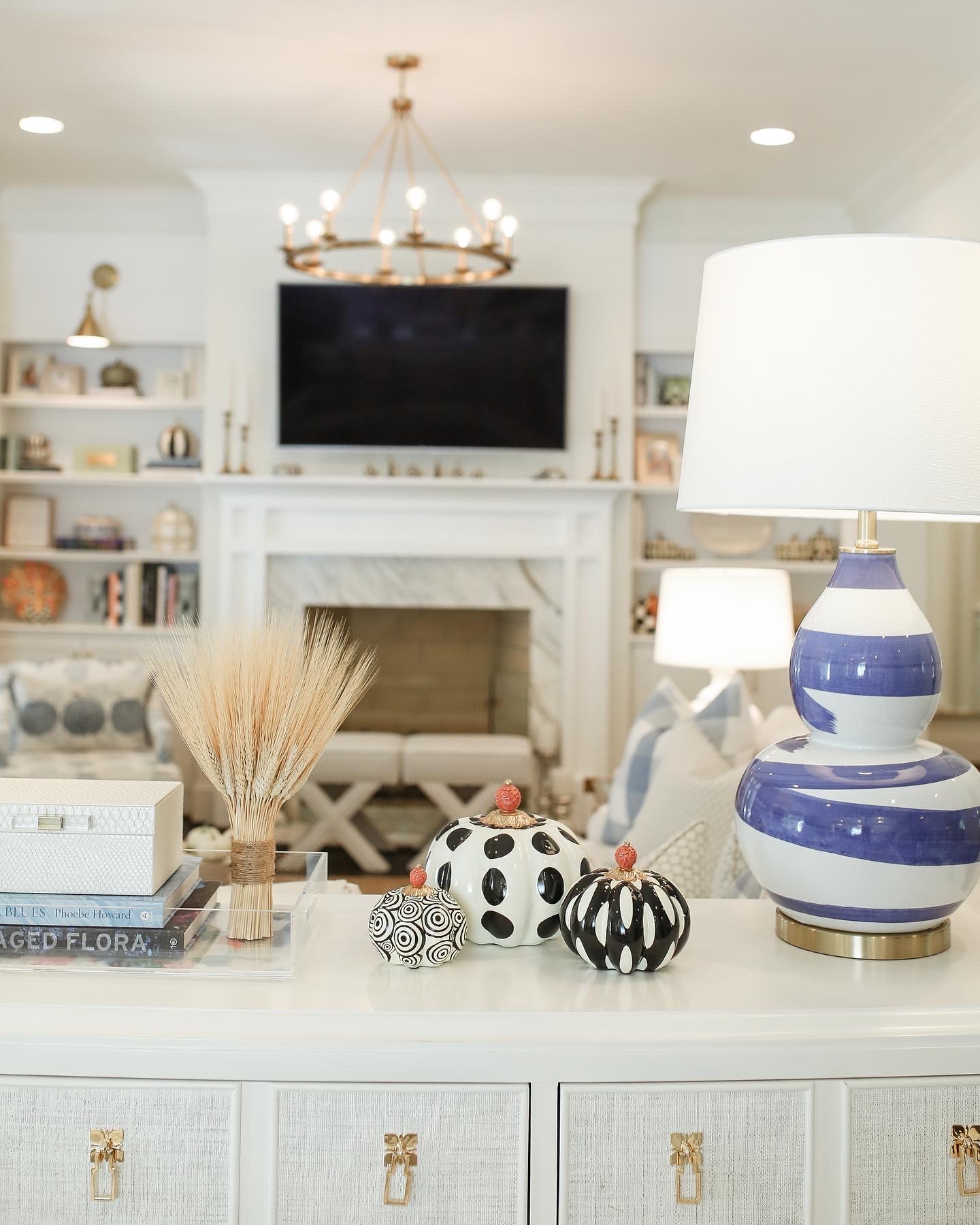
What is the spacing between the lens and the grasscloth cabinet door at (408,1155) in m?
1.12

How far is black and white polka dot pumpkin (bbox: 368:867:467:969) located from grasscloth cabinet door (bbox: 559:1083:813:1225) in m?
0.20

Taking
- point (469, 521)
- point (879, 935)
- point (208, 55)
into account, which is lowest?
point (879, 935)

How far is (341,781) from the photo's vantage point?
505 cm

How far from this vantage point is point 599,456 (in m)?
5.11

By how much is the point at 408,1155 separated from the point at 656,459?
4.52 m

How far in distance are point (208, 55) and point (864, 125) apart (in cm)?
224

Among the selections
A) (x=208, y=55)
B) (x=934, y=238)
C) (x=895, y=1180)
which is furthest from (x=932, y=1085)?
(x=208, y=55)

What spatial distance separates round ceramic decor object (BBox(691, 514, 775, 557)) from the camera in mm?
5445

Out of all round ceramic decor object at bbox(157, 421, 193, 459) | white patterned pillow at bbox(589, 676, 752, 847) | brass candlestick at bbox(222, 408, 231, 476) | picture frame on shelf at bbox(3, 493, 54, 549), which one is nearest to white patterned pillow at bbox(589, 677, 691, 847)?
white patterned pillow at bbox(589, 676, 752, 847)

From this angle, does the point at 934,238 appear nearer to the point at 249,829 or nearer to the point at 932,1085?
the point at 932,1085

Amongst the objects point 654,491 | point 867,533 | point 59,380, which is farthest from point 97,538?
point 867,533

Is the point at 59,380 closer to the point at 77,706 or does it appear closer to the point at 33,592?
the point at 33,592

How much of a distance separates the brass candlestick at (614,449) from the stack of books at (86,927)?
13.4ft

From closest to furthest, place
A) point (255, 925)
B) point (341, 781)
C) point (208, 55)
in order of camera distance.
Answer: point (255, 925) < point (208, 55) < point (341, 781)
